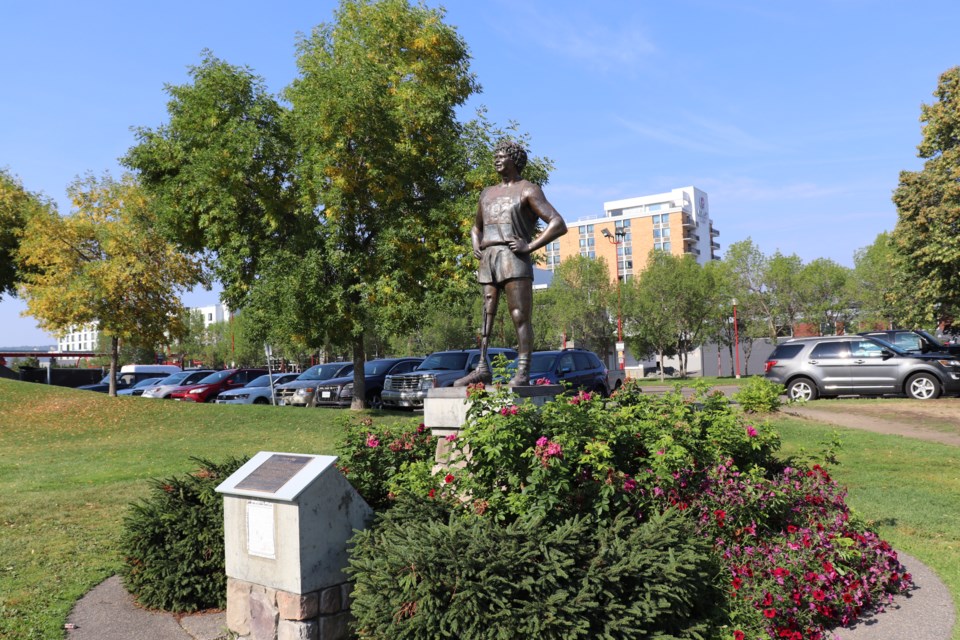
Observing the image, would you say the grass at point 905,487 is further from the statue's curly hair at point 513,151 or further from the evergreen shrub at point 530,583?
the statue's curly hair at point 513,151

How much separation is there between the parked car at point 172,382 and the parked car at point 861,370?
67.1ft

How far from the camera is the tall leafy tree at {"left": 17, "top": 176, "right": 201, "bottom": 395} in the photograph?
21203 mm

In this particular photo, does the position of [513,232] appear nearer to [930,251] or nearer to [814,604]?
[814,604]

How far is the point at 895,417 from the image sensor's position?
50.3 feet

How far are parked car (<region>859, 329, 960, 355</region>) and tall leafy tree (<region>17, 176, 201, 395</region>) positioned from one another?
1970 cm

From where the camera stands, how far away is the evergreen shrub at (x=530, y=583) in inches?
142

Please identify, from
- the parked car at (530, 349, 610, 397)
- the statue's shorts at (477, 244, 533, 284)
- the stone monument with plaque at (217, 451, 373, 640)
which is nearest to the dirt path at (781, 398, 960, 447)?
the parked car at (530, 349, 610, 397)

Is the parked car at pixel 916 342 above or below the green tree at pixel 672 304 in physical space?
below

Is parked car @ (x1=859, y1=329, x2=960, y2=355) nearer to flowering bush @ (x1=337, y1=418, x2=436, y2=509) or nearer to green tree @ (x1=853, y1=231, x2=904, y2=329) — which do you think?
flowering bush @ (x1=337, y1=418, x2=436, y2=509)

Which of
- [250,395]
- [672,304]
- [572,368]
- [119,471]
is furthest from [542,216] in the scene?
[672,304]

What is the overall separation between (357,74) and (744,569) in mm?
15127

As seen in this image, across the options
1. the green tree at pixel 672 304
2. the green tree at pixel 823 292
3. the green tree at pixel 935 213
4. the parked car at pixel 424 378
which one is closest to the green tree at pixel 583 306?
the green tree at pixel 672 304

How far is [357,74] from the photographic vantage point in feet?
56.4

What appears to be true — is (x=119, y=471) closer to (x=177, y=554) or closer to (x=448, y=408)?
(x=177, y=554)
